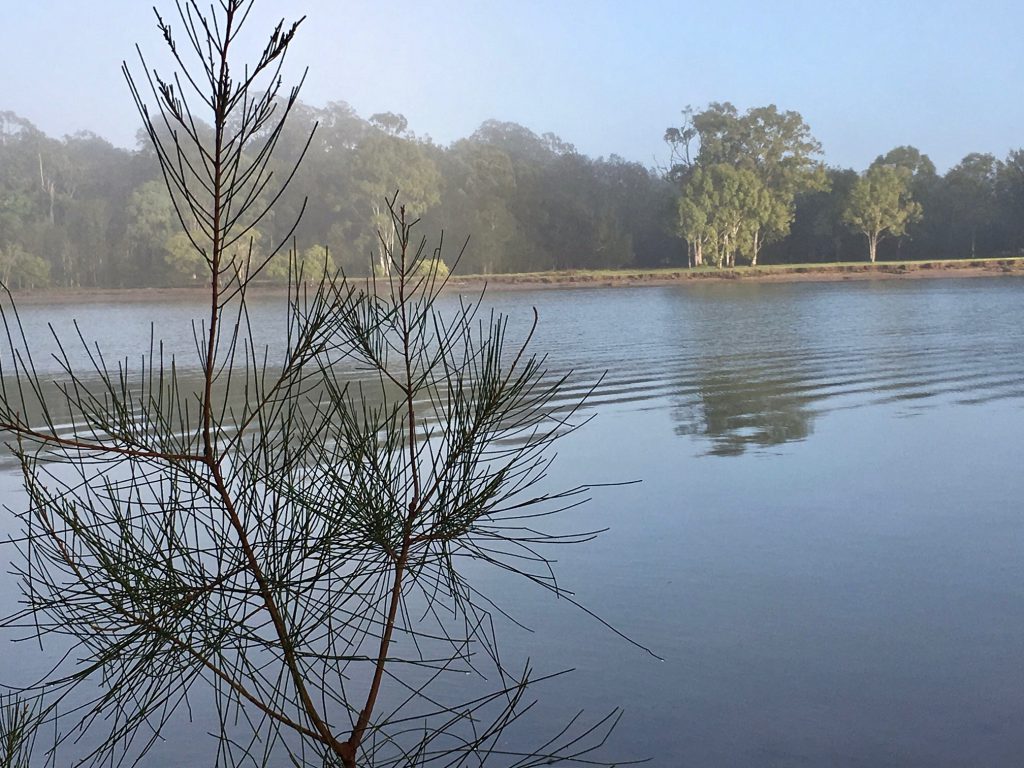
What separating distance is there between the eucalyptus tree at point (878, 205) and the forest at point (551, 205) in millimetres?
74

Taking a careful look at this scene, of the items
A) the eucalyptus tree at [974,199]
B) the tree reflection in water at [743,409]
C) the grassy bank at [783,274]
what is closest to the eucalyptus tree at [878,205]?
the eucalyptus tree at [974,199]

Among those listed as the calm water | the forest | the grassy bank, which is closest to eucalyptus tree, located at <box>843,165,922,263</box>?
the forest

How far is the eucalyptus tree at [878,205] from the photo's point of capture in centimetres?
4294

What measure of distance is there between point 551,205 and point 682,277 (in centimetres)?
998

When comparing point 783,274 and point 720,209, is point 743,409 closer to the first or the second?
point 783,274

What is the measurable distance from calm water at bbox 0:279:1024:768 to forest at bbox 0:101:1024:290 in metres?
34.6

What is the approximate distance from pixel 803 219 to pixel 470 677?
1889 inches

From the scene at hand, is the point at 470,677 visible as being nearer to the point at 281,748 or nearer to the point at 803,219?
the point at 281,748

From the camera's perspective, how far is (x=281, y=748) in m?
2.76

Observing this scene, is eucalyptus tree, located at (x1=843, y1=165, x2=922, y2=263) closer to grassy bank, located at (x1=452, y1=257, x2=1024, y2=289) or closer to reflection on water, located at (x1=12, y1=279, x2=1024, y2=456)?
grassy bank, located at (x1=452, y1=257, x2=1024, y2=289)

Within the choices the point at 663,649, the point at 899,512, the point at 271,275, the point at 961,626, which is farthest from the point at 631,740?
the point at 271,275

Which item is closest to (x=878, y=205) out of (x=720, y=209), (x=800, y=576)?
(x=720, y=209)

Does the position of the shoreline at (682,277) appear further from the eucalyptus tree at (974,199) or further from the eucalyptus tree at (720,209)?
the eucalyptus tree at (974,199)

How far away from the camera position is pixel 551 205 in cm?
4825
